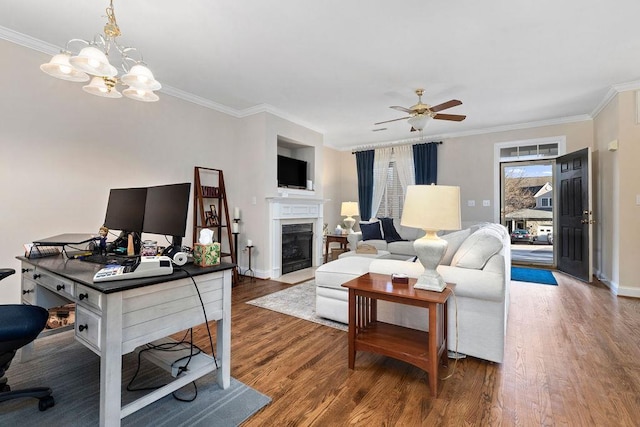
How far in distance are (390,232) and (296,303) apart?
2.53m

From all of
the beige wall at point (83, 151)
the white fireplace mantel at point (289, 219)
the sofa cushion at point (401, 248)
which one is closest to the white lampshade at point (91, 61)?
the beige wall at point (83, 151)

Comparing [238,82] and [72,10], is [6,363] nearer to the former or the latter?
[72,10]

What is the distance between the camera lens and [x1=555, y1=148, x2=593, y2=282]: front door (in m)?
4.12

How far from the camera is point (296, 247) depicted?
5.06 meters

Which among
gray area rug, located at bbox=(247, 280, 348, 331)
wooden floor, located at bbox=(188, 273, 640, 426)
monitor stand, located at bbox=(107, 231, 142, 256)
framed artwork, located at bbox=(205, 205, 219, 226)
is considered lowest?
wooden floor, located at bbox=(188, 273, 640, 426)

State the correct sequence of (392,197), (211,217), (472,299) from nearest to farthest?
(472,299) → (211,217) → (392,197)

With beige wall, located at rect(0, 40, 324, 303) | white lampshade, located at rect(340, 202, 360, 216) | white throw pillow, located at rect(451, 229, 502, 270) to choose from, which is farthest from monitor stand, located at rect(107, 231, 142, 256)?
white lampshade, located at rect(340, 202, 360, 216)

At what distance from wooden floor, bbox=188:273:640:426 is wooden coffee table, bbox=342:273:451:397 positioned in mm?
163

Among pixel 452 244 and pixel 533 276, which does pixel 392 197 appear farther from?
pixel 452 244

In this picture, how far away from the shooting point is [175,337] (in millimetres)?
2332

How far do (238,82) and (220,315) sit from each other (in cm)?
292

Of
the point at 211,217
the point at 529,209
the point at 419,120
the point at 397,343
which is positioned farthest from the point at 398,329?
the point at 529,209

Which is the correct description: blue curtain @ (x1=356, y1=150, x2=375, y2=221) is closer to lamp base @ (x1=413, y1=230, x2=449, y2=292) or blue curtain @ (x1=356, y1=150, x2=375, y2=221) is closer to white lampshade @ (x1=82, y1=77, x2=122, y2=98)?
lamp base @ (x1=413, y1=230, x2=449, y2=292)

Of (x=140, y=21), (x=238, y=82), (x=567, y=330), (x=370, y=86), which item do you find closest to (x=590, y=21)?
(x=370, y=86)
